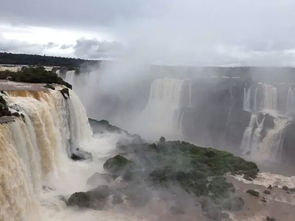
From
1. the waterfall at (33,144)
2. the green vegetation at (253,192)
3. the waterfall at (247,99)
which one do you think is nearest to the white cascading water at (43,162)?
the waterfall at (33,144)

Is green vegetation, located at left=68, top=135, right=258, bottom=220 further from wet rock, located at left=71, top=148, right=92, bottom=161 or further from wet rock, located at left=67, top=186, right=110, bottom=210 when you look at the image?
wet rock, located at left=71, top=148, right=92, bottom=161

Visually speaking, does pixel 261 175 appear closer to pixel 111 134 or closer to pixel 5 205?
pixel 111 134

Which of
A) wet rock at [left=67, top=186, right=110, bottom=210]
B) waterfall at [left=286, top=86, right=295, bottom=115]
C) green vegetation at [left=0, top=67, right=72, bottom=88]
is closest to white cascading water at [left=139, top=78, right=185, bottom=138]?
waterfall at [left=286, top=86, right=295, bottom=115]

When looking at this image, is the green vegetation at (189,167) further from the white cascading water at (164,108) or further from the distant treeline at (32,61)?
the distant treeline at (32,61)

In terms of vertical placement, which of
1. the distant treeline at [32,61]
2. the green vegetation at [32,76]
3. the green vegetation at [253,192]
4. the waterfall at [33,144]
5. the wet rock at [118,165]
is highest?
the distant treeline at [32,61]

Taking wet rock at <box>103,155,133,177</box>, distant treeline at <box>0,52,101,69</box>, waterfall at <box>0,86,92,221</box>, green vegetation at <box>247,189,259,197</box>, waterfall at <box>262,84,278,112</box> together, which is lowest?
green vegetation at <box>247,189,259,197</box>

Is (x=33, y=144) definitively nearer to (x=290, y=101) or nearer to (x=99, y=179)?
(x=99, y=179)

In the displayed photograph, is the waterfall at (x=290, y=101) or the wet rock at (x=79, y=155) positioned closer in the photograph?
the wet rock at (x=79, y=155)
